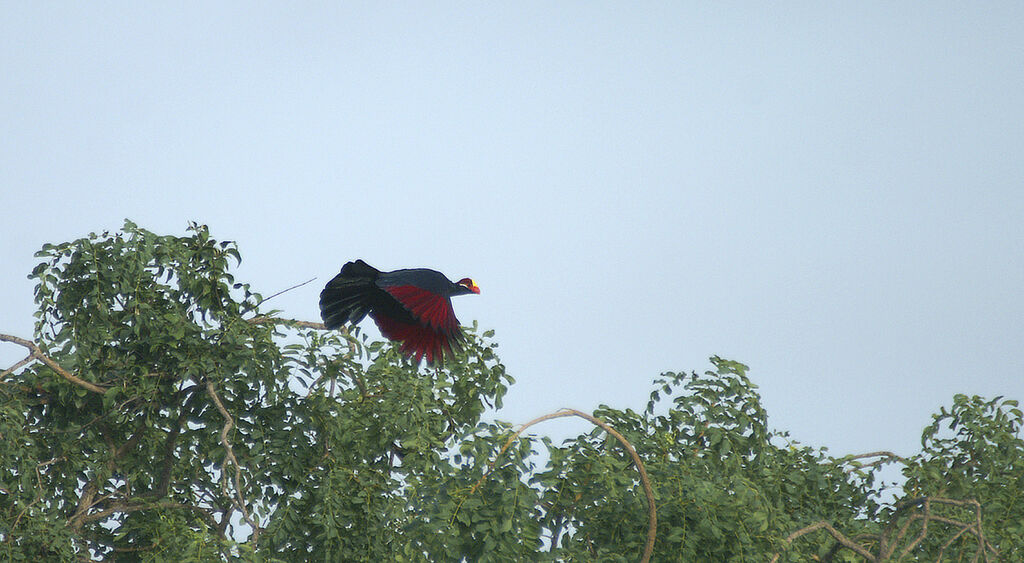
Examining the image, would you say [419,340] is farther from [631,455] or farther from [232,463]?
[631,455]

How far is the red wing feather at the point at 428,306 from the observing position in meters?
6.00

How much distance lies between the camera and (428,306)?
19.8ft

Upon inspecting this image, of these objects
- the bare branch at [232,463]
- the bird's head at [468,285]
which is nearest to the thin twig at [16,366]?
the bare branch at [232,463]

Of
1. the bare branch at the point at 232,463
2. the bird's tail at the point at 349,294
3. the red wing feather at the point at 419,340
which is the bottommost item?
the bare branch at the point at 232,463

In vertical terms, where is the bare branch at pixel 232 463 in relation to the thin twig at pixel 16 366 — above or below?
below

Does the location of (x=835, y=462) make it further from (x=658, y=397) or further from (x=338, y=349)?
(x=338, y=349)

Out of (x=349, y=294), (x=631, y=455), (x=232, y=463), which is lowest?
(x=631, y=455)

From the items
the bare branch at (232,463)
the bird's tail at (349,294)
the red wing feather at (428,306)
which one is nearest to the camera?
the bare branch at (232,463)

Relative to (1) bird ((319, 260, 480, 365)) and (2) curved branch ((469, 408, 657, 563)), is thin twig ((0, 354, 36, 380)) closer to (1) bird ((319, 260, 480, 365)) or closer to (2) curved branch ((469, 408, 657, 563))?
(1) bird ((319, 260, 480, 365))

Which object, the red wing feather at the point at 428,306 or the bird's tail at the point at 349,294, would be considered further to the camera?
the bird's tail at the point at 349,294

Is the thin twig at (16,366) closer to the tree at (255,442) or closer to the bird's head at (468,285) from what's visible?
the tree at (255,442)

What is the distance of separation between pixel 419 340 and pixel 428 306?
0.37 m

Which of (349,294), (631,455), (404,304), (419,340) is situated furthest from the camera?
(349,294)

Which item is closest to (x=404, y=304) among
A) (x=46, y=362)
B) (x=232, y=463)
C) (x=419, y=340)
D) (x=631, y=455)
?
(x=419, y=340)
